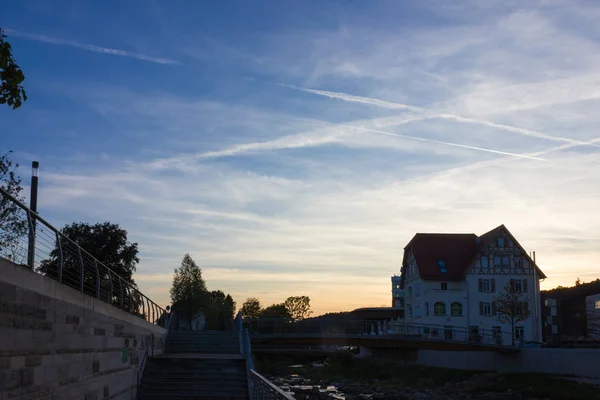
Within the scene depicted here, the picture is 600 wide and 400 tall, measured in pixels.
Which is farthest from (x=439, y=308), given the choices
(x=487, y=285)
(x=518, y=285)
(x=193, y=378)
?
(x=193, y=378)

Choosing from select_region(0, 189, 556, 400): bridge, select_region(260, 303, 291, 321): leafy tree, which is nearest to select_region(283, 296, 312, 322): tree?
select_region(260, 303, 291, 321): leafy tree

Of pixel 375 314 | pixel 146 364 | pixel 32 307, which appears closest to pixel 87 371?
pixel 32 307

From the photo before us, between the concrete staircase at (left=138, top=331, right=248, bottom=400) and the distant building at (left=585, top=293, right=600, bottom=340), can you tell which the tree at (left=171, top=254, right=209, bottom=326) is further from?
the concrete staircase at (left=138, top=331, right=248, bottom=400)

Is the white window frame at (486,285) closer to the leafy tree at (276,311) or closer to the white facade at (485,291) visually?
the white facade at (485,291)

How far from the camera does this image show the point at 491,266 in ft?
229

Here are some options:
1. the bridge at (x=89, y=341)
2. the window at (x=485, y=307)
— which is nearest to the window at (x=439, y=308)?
the window at (x=485, y=307)

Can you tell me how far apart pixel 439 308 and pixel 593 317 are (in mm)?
20922

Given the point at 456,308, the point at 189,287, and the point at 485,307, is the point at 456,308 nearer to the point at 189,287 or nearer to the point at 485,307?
the point at 485,307

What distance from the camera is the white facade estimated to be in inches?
2680

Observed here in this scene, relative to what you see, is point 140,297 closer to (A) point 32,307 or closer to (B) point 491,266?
(A) point 32,307

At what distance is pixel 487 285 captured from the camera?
6962cm

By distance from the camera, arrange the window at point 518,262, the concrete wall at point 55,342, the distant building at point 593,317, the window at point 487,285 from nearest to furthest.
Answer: the concrete wall at point 55,342 → the window at point 487,285 → the window at point 518,262 → the distant building at point 593,317

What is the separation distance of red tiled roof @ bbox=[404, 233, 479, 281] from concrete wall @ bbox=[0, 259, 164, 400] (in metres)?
53.2

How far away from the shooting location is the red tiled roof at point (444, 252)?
7031 centimetres
